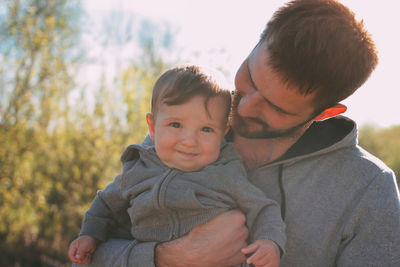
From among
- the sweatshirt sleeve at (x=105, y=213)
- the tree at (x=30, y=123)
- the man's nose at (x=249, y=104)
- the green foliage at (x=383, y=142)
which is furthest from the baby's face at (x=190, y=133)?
the tree at (x=30, y=123)

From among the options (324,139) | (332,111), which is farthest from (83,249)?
(332,111)

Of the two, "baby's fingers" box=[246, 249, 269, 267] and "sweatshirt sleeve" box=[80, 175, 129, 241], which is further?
"sweatshirt sleeve" box=[80, 175, 129, 241]

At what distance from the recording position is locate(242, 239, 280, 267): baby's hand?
5.31 ft

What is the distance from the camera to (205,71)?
2018mm

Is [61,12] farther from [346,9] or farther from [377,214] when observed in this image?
[377,214]

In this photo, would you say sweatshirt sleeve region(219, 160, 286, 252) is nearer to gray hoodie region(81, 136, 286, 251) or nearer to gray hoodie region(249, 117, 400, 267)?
gray hoodie region(81, 136, 286, 251)

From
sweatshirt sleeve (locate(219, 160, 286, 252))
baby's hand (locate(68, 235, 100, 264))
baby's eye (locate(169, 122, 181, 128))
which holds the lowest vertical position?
baby's hand (locate(68, 235, 100, 264))

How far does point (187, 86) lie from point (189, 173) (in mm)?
450

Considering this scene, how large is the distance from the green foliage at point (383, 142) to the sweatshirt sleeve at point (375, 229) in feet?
8.49

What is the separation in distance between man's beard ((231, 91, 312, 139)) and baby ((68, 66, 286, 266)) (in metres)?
0.12

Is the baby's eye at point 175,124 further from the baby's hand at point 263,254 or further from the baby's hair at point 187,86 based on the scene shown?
the baby's hand at point 263,254

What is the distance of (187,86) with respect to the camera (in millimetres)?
1917

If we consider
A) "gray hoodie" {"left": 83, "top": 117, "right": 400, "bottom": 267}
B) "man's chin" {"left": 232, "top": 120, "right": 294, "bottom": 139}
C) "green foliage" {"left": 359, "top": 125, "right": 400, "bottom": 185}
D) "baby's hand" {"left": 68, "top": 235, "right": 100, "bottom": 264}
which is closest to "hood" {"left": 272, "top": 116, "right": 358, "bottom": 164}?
"gray hoodie" {"left": 83, "top": 117, "right": 400, "bottom": 267}

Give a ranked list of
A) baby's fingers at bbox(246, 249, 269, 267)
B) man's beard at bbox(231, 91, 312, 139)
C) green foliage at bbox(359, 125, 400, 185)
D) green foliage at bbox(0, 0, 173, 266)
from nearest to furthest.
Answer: baby's fingers at bbox(246, 249, 269, 267) < man's beard at bbox(231, 91, 312, 139) < green foliage at bbox(359, 125, 400, 185) < green foliage at bbox(0, 0, 173, 266)
